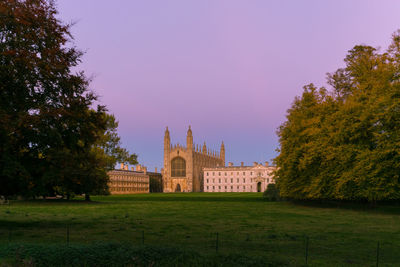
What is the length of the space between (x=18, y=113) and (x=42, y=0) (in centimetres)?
699

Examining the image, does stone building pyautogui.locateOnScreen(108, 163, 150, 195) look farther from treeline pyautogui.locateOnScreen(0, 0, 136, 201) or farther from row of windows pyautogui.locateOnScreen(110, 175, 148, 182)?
treeline pyautogui.locateOnScreen(0, 0, 136, 201)

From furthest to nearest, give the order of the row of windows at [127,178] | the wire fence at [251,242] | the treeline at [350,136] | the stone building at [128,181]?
the row of windows at [127,178] → the stone building at [128,181] → the treeline at [350,136] → the wire fence at [251,242]

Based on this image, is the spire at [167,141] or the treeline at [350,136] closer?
the treeline at [350,136]

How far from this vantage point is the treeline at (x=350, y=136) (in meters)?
30.7

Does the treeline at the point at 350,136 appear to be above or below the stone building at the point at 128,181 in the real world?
above

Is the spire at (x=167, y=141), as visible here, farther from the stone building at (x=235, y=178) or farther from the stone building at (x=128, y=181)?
the stone building at (x=235, y=178)

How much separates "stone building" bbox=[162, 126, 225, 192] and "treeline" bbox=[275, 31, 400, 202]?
108468 millimetres

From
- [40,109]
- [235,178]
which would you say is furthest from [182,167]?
[40,109]

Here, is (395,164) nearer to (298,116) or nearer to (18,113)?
(298,116)

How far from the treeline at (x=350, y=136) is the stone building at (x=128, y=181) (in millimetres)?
75721

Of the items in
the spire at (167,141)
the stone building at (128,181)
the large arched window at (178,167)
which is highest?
the spire at (167,141)

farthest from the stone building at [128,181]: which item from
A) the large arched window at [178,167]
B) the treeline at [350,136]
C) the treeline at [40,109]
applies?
the treeline at [40,109]

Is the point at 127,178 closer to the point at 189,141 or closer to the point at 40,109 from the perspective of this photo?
the point at 189,141

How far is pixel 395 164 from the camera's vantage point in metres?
29.9
